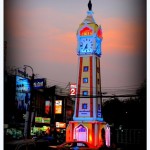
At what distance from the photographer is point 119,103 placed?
3428 centimetres

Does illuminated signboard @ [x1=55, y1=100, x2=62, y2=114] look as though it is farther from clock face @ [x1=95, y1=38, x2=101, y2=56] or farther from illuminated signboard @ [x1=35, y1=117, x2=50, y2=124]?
clock face @ [x1=95, y1=38, x2=101, y2=56]

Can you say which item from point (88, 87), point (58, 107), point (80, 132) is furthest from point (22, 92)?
point (58, 107)

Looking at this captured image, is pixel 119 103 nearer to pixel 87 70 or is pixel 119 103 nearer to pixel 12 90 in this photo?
pixel 87 70

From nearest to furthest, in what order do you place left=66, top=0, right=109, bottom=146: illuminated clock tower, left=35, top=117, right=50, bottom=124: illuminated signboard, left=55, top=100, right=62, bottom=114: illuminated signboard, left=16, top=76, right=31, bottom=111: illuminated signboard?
1. left=16, top=76, right=31, bottom=111: illuminated signboard
2. left=66, top=0, right=109, bottom=146: illuminated clock tower
3. left=35, top=117, right=50, bottom=124: illuminated signboard
4. left=55, top=100, right=62, bottom=114: illuminated signboard

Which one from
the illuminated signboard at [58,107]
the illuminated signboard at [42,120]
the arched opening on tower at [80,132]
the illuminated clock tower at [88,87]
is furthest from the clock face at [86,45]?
the illuminated signboard at [58,107]

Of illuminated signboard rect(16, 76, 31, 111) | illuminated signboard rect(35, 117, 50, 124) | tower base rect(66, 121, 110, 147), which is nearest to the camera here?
illuminated signboard rect(16, 76, 31, 111)

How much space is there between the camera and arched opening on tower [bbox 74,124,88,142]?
21.2 metres

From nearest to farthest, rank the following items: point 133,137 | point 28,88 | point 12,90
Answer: point 133,137 → point 12,90 → point 28,88

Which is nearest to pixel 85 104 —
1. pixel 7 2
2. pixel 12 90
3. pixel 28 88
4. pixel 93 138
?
pixel 93 138

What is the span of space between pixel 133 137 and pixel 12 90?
393 inches

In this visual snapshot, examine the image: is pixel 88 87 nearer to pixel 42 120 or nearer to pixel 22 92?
pixel 22 92

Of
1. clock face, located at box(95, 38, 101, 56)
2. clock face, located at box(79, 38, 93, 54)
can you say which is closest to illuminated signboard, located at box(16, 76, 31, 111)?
clock face, located at box(79, 38, 93, 54)

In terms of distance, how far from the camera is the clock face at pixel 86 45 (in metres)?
20.9

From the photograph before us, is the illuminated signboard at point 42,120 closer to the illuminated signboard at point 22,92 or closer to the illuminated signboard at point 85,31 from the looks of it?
the illuminated signboard at point 22,92
